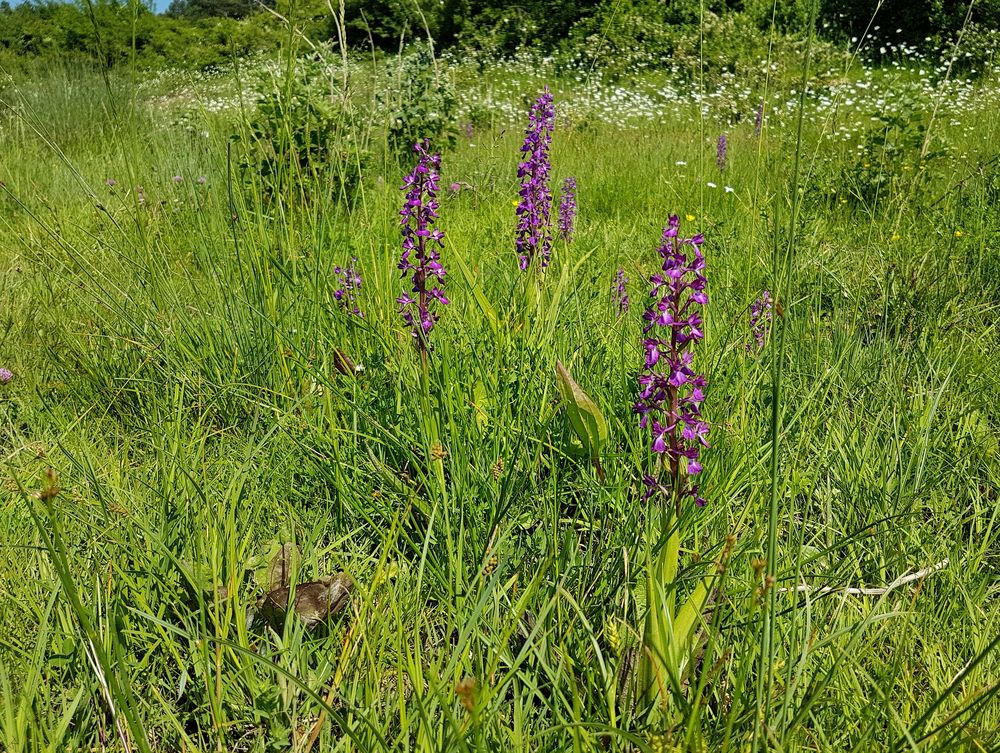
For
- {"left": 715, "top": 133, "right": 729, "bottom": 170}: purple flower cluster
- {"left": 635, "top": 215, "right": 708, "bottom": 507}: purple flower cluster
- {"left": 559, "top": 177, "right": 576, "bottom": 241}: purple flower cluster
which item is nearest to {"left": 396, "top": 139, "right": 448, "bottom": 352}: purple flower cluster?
{"left": 635, "top": 215, "right": 708, "bottom": 507}: purple flower cluster

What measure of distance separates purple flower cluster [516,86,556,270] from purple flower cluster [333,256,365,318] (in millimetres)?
471

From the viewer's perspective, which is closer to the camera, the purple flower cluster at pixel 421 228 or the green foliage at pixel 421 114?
the purple flower cluster at pixel 421 228

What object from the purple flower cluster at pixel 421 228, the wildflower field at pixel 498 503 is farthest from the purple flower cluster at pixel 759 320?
the purple flower cluster at pixel 421 228

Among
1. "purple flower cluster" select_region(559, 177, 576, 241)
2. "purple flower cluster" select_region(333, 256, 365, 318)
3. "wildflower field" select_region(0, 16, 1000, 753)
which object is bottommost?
"wildflower field" select_region(0, 16, 1000, 753)

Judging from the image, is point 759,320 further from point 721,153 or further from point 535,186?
point 721,153

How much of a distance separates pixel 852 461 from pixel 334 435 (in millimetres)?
1127

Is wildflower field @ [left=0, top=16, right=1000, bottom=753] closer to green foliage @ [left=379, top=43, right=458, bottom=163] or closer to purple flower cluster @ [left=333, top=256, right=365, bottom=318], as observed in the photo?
purple flower cluster @ [left=333, top=256, right=365, bottom=318]

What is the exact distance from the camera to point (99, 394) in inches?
82.4

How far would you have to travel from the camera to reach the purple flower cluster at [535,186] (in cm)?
225

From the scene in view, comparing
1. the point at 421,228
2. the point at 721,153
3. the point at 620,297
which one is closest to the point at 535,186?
the point at 620,297

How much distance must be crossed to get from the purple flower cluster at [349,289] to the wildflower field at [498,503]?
0.08 feet

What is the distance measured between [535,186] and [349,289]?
2.01 ft

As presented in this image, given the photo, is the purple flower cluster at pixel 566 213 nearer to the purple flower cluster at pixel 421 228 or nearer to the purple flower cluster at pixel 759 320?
the purple flower cluster at pixel 759 320

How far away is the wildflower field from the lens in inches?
41.6
